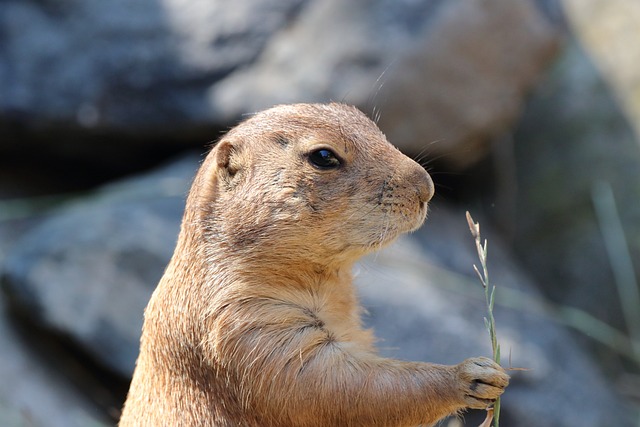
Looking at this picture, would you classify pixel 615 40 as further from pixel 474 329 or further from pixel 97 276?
pixel 97 276

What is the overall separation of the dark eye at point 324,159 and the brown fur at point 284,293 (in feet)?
0.07

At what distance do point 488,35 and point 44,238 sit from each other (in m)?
3.62

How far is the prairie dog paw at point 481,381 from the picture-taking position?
3143mm

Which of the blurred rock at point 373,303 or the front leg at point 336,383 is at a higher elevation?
the blurred rock at point 373,303

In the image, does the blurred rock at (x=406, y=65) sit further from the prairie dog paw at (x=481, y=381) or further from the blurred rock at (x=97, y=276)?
the prairie dog paw at (x=481, y=381)

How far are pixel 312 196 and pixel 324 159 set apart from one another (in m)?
0.16

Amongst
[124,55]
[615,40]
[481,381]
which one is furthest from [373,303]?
[615,40]

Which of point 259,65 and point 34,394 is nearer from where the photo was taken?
point 34,394

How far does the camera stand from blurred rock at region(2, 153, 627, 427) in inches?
255

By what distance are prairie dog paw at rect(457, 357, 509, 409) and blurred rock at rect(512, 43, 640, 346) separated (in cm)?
493

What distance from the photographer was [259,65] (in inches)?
279

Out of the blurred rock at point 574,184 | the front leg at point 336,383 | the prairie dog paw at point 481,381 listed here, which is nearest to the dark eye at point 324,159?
the front leg at point 336,383

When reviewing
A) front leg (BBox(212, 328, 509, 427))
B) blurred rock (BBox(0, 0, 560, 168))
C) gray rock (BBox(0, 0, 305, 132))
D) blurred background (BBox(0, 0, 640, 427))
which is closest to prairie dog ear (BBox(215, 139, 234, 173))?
front leg (BBox(212, 328, 509, 427))

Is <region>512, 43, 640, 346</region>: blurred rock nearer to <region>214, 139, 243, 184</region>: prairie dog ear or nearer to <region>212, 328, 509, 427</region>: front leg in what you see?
<region>214, 139, 243, 184</region>: prairie dog ear
